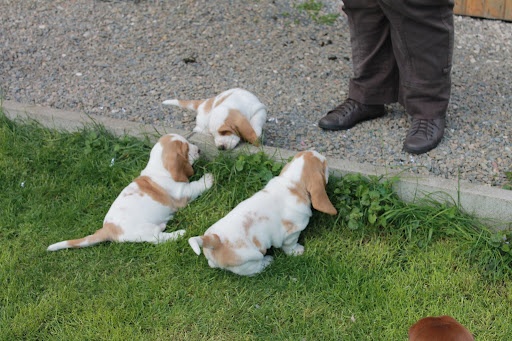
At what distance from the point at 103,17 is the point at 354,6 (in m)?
3.60

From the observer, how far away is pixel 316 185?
4289 millimetres

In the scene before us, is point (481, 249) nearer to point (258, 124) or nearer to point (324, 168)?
point (324, 168)

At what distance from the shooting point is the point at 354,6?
5.01 m

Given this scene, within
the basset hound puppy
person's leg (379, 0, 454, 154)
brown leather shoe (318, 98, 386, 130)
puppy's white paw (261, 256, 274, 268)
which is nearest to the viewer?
the basset hound puppy

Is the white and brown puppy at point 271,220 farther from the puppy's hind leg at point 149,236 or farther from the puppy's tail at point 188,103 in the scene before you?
the puppy's tail at point 188,103

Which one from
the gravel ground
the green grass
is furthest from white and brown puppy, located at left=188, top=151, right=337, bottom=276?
the gravel ground

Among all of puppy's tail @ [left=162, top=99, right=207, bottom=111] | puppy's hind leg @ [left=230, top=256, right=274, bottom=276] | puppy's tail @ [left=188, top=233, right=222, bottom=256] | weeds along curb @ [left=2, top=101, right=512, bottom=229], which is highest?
puppy's tail @ [left=162, top=99, right=207, bottom=111]

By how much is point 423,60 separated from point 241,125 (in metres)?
1.39

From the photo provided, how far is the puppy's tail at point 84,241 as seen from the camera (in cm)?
444

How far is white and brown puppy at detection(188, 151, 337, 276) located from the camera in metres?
4.04

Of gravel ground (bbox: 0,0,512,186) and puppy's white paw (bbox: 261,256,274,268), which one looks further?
gravel ground (bbox: 0,0,512,186)

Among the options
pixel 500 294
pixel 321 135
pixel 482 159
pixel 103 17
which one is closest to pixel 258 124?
pixel 321 135

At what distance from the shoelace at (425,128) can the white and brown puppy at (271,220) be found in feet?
3.18

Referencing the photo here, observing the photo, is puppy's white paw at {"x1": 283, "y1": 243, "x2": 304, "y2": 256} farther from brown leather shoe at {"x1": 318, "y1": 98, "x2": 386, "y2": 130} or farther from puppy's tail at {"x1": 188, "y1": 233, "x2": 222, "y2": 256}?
brown leather shoe at {"x1": 318, "y1": 98, "x2": 386, "y2": 130}
